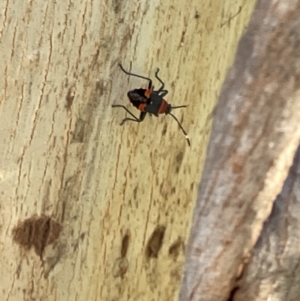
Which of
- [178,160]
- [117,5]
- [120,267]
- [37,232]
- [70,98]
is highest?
[117,5]

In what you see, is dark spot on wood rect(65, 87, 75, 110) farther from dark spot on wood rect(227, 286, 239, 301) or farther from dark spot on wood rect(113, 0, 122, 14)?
dark spot on wood rect(227, 286, 239, 301)

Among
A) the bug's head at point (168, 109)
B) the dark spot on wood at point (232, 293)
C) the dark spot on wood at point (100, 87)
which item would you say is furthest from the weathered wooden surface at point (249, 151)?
the dark spot on wood at point (100, 87)

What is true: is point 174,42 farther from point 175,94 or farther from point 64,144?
point 64,144

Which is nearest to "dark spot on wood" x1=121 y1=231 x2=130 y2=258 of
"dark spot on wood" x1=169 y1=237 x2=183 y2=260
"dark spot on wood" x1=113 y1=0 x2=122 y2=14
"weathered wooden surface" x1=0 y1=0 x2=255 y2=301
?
"weathered wooden surface" x1=0 y1=0 x2=255 y2=301

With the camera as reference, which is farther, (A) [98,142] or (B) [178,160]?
(B) [178,160]

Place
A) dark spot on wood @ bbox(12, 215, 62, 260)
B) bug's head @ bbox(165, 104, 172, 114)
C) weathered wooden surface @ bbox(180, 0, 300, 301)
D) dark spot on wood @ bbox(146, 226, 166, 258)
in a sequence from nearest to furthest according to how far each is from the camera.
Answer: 1. weathered wooden surface @ bbox(180, 0, 300, 301)
2. dark spot on wood @ bbox(12, 215, 62, 260)
3. bug's head @ bbox(165, 104, 172, 114)
4. dark spot on wood @ bbox(146, 226, 166, 258)

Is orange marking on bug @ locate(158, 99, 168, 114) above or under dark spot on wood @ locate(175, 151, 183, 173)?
above

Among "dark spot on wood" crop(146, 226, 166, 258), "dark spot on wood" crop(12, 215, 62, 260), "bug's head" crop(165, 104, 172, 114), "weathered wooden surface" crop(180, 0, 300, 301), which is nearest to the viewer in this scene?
"weathered wooden surface" crop(180, 0, 300, 301)

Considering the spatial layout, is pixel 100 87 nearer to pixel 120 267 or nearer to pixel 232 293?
pixel 120 267

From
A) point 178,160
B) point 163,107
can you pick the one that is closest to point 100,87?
point 163,107
